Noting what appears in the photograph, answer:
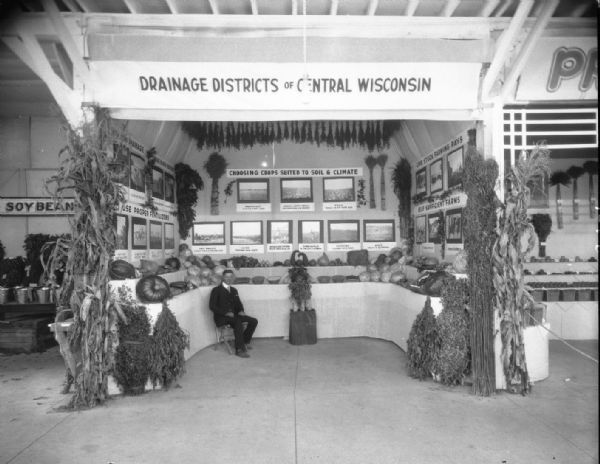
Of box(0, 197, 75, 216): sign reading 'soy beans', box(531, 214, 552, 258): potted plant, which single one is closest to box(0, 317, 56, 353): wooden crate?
box(0, 197, 75, 216): sign reading 'soy beans'

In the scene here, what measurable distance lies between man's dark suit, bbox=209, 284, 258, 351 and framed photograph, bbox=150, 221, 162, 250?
1.47 m

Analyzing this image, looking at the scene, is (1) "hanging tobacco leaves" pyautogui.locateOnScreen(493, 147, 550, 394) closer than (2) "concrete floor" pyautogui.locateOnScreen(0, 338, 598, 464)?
No

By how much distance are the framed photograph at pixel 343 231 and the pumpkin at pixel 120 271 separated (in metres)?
5.30

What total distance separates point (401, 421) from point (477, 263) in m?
2.15

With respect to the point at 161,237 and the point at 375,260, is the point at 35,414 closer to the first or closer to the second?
the point at 161,237

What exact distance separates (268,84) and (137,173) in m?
3.20

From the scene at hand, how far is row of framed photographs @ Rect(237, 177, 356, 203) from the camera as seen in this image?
34.5 feet

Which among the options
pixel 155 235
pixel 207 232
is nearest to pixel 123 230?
pixel 155 235

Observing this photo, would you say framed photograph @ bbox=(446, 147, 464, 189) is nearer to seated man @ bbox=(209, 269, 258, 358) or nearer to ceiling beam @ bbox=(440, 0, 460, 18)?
ceiling beam @ bbox=(440, 0, 460, 18)

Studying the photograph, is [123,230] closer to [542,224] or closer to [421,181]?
[421,181]

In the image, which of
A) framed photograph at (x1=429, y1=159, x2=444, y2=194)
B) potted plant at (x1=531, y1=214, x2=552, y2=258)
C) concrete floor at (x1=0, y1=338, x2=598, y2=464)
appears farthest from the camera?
potted plant at (x1=531, y1=214, x2=552, y2=258)

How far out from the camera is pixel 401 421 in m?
4.78

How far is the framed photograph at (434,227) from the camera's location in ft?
27.3

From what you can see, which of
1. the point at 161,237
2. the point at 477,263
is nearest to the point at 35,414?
the point at 161,237
